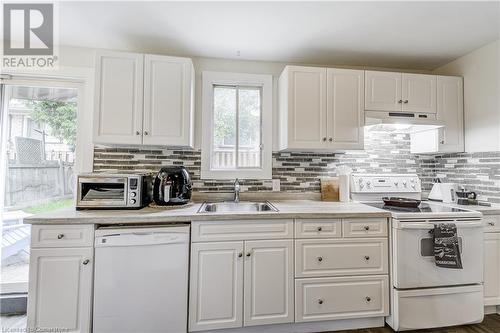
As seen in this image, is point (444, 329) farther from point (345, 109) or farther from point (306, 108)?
point (306, 108)

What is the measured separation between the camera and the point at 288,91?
7.09 ft

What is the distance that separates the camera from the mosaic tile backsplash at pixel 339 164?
2223 mm

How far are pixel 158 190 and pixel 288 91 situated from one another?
1.41m

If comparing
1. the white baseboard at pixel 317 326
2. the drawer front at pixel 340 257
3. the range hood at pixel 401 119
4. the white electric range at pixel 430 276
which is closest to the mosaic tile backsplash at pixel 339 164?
the range hood at pixel 401 119

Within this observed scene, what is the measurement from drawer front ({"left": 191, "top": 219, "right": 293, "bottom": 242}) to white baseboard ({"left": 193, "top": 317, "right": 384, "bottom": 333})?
Result: 683mm

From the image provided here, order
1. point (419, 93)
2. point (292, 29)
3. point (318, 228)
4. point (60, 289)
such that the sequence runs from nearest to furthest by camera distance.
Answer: point (60, 289), point (318, 228), point (292, 29), point (419, 93)

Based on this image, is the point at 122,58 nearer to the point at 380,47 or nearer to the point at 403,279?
the point at 380,47

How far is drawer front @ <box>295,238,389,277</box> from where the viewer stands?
1.77 metres

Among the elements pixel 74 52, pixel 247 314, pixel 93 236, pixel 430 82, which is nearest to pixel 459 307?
pixel 247 314

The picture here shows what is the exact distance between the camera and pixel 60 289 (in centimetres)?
155

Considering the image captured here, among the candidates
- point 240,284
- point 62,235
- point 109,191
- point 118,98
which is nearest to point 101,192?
point 109,191

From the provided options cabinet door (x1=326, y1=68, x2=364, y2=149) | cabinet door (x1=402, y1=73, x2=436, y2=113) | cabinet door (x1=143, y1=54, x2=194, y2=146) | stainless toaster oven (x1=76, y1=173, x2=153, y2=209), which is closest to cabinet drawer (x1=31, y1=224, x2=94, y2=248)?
stainless toaster oven (x1=76, y1=173, x2=153, y2=209)

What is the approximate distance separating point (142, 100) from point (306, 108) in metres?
1.42

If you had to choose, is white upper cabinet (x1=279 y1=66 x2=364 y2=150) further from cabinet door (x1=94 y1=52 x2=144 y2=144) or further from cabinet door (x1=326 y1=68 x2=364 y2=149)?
cabinet door (x1=94 y1=52 x2=144 y2=144)
